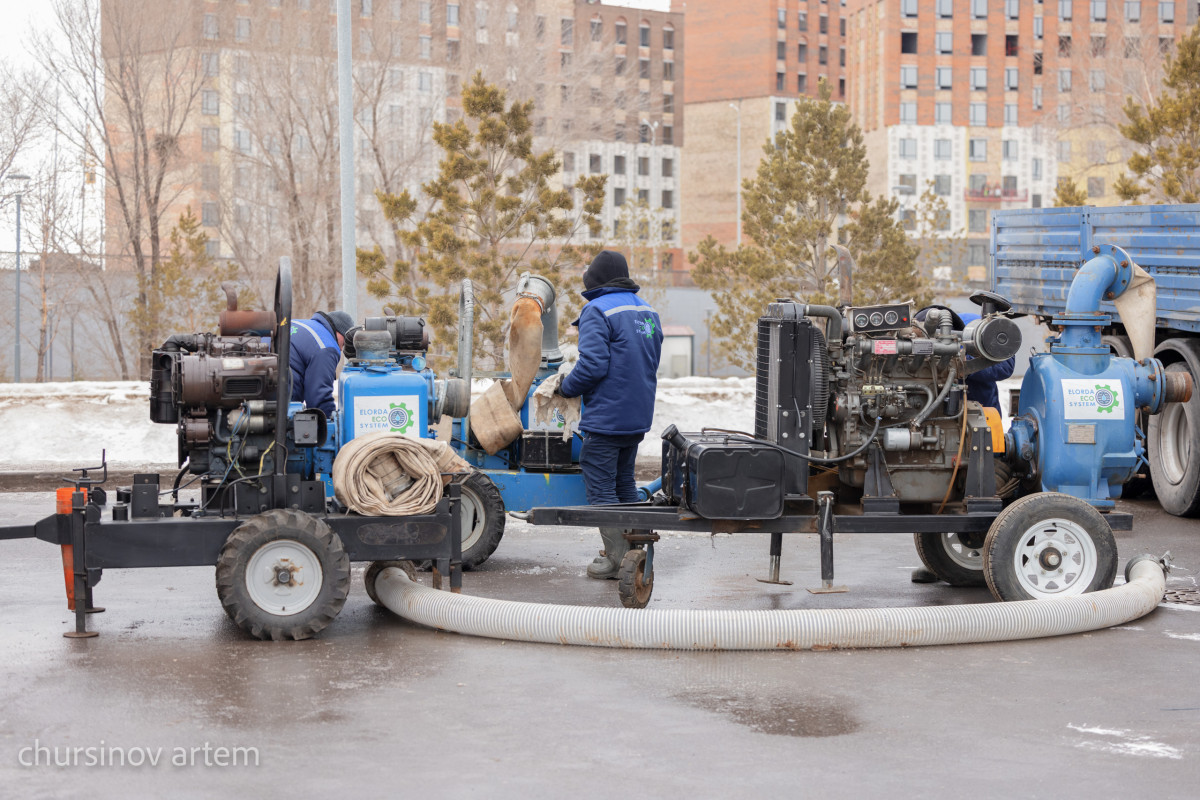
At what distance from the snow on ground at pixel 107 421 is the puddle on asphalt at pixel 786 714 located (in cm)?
957

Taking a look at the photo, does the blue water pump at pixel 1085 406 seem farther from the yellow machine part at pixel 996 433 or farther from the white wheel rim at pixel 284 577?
the white wheel rim at pixel 284 577

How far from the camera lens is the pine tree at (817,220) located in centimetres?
2366

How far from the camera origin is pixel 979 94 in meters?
89.3

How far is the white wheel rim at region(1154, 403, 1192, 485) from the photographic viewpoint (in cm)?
1202

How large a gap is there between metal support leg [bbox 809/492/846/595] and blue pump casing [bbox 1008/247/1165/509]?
148cm

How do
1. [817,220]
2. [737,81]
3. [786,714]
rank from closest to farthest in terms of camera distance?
[786,714] → [817,220] → [737,81]

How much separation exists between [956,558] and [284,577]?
444 cm

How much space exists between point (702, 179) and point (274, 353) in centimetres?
9213

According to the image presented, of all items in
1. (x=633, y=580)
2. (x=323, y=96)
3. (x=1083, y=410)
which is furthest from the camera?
(x=323, y=96)

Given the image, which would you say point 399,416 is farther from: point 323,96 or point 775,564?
point 323,96

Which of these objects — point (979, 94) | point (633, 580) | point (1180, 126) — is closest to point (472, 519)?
point (633, 580)

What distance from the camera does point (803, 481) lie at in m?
7.75

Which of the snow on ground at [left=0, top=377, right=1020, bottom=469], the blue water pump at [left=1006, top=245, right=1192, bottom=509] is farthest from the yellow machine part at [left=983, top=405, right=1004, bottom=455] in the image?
the snow on ground at [left=0, top=377, right=1020, bottom=469]

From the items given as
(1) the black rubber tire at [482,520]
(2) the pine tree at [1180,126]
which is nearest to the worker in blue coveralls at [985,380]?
(1) the black rubber tire at [482,520]
